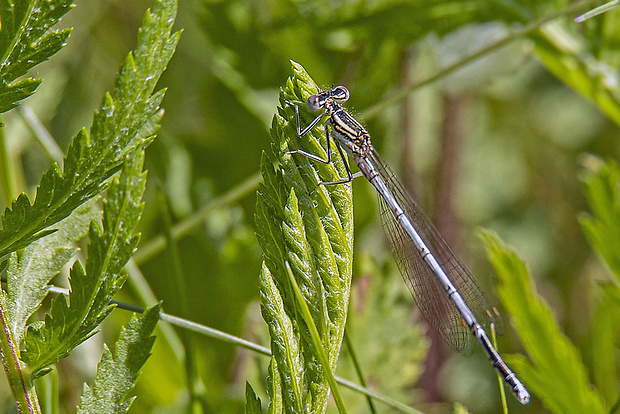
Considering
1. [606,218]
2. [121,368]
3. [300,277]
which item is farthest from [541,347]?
[121,368]

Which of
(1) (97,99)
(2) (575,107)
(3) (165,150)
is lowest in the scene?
(2) (575,107)

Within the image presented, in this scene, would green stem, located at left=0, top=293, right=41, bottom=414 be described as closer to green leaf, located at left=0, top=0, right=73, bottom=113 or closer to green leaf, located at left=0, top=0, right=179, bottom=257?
green leaf, located at left=0, top=0, right=179, bottom=257

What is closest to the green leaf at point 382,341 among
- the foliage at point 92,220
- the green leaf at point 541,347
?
the green leaf at point 541,347

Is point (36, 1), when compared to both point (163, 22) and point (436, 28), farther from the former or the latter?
point (436, 28)

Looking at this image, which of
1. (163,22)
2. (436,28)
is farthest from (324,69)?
(163,22)

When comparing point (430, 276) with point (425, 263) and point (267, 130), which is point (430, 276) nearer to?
point (425, 263)

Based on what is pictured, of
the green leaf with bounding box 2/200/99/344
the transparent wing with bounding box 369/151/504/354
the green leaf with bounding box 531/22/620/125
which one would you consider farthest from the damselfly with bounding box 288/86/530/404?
the green leaf with bounding box 2/200/99/344
